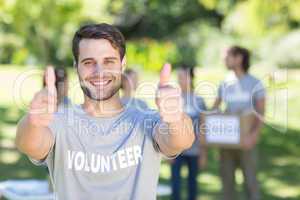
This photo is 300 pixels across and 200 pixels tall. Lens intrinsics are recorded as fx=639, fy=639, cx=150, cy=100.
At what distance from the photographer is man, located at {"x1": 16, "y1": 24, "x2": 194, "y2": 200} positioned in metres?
2.22

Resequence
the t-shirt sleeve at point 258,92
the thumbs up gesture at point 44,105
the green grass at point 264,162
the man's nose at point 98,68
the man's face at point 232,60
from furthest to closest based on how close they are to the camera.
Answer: the green grass at point 264,162
the man's face at point 232,60
the t-shirt sleeve at point 258,92
the man's nose at point 98,68
the thumbs up gesture at point 44,105

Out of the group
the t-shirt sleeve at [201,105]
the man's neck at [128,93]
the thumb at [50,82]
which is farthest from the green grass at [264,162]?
the thumb at [50,82]

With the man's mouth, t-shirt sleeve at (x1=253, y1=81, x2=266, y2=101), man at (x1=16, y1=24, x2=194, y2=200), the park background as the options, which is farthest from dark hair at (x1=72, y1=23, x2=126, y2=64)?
t-shirt sleeve at (x1=253, y1=81, x2=266, y2=101)

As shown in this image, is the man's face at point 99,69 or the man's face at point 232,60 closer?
the man's face at point 99,69

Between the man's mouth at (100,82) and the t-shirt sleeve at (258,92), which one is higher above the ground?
the man's mouth at (100,82)

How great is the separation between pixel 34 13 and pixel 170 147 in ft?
21.1

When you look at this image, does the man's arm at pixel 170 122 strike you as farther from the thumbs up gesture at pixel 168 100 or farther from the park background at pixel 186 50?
the park background at pixel 186 50

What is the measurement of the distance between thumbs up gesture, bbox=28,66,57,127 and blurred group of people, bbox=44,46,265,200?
3387 millimetres

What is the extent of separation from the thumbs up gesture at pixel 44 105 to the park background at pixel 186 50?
3348 mm

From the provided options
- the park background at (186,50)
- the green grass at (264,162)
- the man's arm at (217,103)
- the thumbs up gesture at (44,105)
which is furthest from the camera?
the park background at (186,50)

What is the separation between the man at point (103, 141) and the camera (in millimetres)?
2225

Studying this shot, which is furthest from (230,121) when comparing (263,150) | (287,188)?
(263,150)

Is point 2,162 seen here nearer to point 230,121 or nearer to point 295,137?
point 230,121

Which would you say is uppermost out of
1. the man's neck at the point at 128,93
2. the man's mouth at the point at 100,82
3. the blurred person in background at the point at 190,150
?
the man's mouth at the point at 100,82
